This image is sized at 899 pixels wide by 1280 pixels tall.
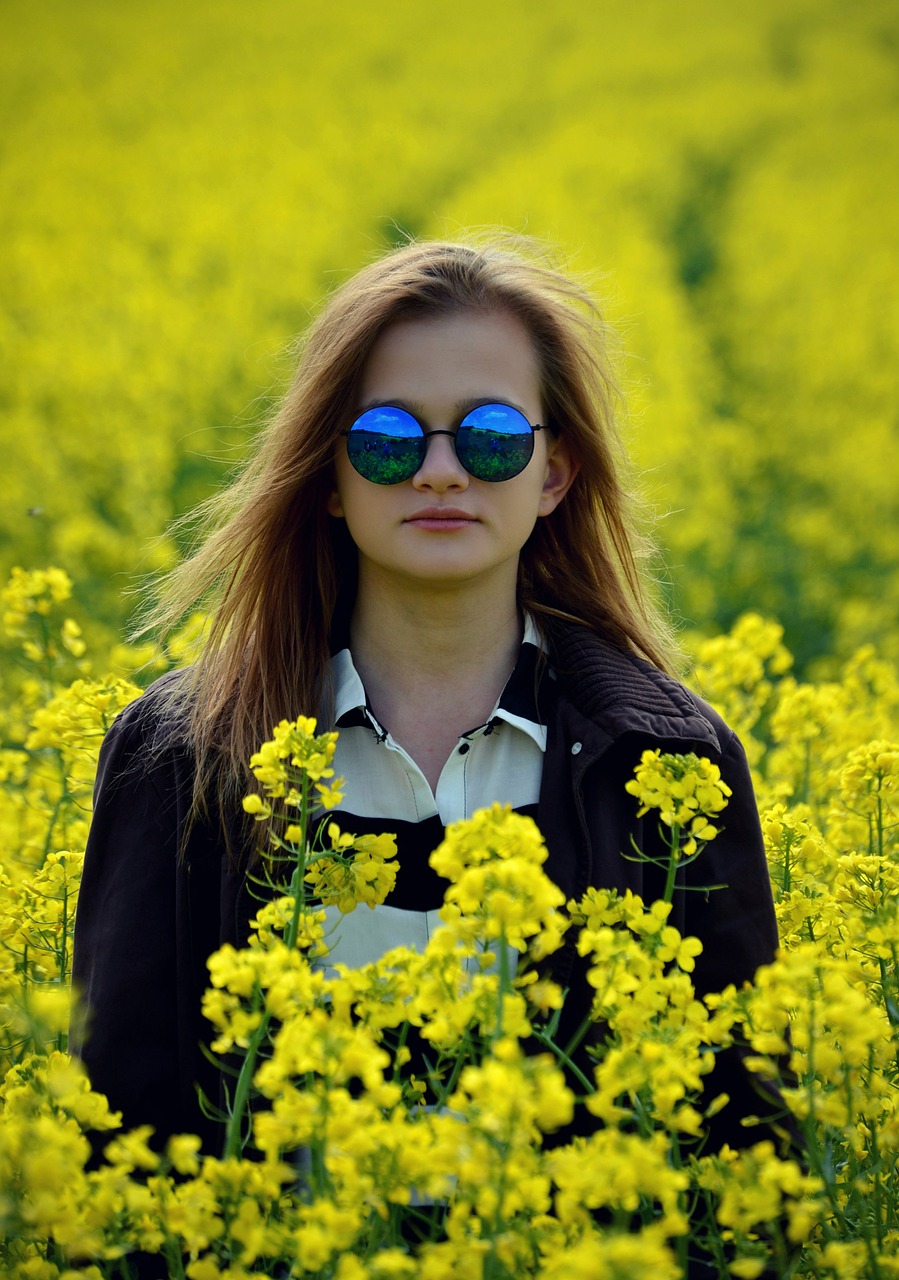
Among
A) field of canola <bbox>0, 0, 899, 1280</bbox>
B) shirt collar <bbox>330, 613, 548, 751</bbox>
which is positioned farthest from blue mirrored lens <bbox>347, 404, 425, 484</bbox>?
field of canola <bbox>0, 0, 899, 1280</bbox>

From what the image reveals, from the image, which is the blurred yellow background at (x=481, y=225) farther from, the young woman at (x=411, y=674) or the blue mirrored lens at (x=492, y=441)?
the blue mirrored lens at (x=492, y=441)

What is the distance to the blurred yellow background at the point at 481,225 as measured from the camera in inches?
248

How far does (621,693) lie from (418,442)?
0.43 m

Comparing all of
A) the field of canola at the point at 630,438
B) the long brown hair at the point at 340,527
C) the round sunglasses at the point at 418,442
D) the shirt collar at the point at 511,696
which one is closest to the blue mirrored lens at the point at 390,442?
the round sunglasses at the point at 418,442

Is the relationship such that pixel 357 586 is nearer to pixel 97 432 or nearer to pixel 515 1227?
pixel 515 1227

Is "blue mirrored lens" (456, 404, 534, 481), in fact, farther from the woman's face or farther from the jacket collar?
the jacket collar

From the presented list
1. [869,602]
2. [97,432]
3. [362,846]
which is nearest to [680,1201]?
[362,846]

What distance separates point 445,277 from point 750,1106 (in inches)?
46.2

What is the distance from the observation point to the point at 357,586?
2123 mm

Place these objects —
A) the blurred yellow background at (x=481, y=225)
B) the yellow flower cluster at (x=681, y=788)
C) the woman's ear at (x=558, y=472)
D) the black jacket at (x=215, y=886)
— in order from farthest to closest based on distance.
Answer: the blurred yellow background at (x=481, y=225)
the woman's ear at (x=558, y=472)
the black jacket at (x=215, y=886)
the yellow flower cluster at (x=681, y=788)

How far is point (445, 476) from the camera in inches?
71.7

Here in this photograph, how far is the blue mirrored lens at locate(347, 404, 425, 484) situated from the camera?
184 cm

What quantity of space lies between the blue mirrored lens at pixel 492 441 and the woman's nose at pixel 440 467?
0.01m

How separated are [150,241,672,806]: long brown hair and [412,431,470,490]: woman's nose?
0.17 m
